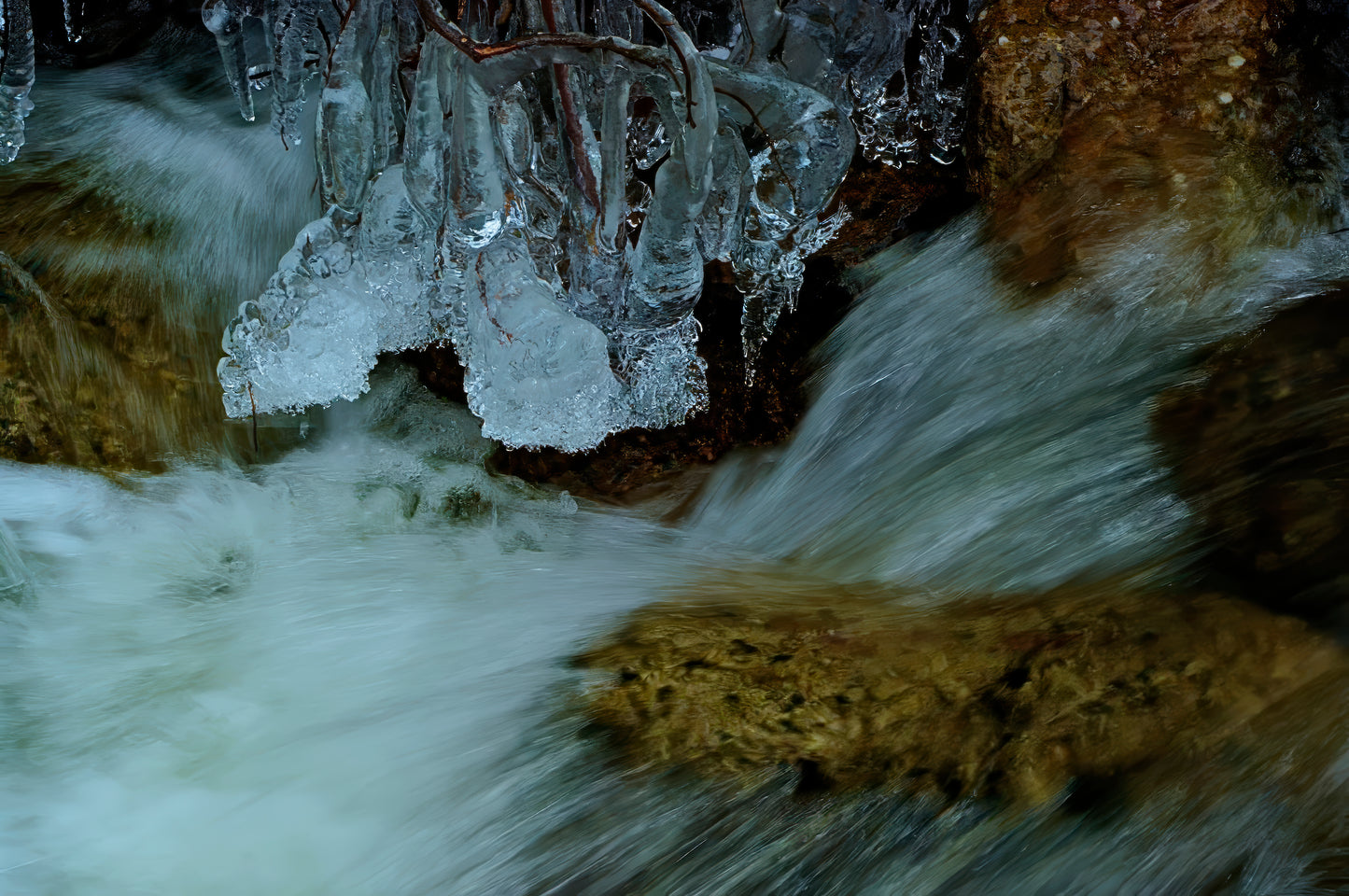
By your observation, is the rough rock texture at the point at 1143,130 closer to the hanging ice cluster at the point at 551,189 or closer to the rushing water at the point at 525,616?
the rushing water at the point at 525,616

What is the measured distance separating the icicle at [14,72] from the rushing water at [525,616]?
0.66 meters

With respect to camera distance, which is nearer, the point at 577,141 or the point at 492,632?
the point at 492,632

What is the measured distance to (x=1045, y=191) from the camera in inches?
111

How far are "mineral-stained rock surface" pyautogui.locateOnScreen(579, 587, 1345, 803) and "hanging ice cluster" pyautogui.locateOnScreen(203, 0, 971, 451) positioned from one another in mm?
940

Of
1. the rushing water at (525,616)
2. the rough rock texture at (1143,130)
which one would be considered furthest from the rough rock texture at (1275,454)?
the rough rock texture at (1143,130)

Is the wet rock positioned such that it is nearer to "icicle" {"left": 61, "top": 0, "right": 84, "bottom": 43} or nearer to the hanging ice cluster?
"icicle" {"left": 61, "top": 0, "right": 84, "bottom": 43}

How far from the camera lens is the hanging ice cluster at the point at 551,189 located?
2.60 m

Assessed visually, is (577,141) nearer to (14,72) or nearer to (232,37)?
(232,37)

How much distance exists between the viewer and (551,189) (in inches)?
116

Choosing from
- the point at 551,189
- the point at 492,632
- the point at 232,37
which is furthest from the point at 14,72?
the point at 492,632

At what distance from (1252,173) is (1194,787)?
169 centimetres

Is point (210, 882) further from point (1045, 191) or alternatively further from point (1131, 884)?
point (1045, 191)

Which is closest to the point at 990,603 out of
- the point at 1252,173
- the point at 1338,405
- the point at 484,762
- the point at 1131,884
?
the point at 1131,884

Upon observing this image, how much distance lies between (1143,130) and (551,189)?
1622mm
